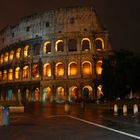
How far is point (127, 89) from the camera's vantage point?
37.1 metres

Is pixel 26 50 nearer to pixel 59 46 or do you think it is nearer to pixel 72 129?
pixel 59 46

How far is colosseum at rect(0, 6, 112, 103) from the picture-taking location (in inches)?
2039

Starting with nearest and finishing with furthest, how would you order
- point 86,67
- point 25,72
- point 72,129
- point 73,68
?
point 72,129, point 86,67, point 73,68, point 25,72

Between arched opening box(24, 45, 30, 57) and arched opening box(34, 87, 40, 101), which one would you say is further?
arched opening box(24, 45, 30, 57)

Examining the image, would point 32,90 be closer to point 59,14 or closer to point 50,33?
point 50,33

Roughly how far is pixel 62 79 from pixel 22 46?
12215 mm

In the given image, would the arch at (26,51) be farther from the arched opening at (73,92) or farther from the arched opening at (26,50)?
the arched opening at (73,92)

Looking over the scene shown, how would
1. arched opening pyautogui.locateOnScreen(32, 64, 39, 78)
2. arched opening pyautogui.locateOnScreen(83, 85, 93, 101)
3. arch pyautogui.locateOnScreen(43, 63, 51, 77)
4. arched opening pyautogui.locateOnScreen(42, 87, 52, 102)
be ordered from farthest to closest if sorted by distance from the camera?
arched opening pyautogui.locateOnScreen(32, 64, 39, 78) → arch pyautogui.locateOnScreen(43, 63, 51, 77) → arched opening pyautogui.locateOnScreen(42, 87, 52, 102) → arched opening pyautogui.locateOnScreen(83, 85, 93, 101)

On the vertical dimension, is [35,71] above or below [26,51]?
below

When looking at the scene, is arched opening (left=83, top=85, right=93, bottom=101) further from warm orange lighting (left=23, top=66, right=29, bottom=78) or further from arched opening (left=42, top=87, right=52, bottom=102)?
warm orange lighting (left=23, top=66, right=29, bottom=78)

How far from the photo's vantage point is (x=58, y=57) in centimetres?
5328

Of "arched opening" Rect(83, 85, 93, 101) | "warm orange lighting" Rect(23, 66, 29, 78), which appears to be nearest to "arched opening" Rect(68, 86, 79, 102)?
"arched opening" Rect(83, 85, 93, 101)

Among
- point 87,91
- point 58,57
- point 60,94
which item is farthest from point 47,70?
point 87,91

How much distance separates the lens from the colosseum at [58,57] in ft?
170
